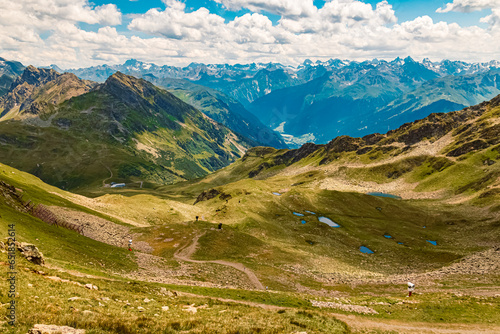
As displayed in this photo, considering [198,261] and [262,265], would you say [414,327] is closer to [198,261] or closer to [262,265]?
[262,265]

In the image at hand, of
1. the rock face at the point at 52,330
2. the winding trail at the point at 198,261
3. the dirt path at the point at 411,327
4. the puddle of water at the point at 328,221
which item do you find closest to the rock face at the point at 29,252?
the rock face at the point at 52,330

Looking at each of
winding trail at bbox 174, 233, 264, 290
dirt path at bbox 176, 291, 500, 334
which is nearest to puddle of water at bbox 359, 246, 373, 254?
winding trail at bbox 174, 233, 264, 290

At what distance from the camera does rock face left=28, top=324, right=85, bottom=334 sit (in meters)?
18.9

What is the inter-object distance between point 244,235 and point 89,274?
5226cm

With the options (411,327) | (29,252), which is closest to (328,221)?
(411,327)

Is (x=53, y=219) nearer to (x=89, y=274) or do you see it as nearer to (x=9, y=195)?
(x=9, y=195)

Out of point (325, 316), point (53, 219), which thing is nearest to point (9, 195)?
point (53, 219)

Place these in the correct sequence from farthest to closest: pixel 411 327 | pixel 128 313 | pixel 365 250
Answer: pixel 365 250 → pixel 411 327 → pixel 128 313

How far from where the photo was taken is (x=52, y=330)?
19484 millimetres

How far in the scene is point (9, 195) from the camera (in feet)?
228

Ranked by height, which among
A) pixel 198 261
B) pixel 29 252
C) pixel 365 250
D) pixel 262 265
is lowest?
pixel 365 250

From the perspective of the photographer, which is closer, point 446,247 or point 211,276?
point 211,276

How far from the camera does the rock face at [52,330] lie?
18884 mm

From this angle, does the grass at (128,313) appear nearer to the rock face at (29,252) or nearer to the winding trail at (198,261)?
the rock face at (29,252)
